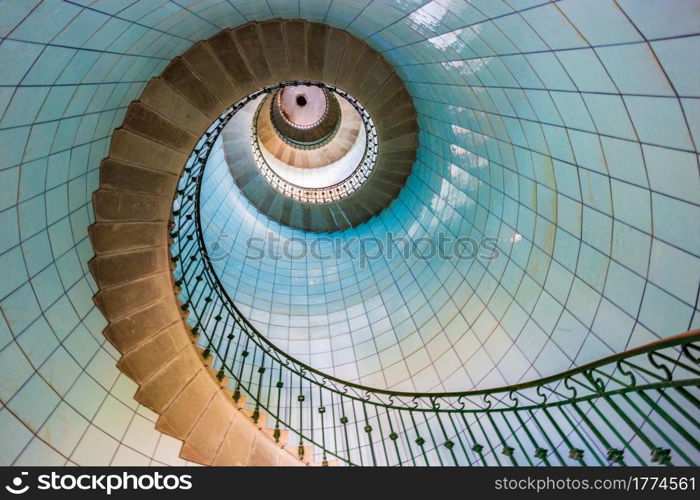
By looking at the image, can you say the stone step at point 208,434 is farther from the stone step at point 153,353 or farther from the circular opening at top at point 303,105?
the circular opening at top at point 303,105

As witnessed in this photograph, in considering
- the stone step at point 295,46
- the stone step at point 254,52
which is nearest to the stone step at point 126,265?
the stone step at point 254,52

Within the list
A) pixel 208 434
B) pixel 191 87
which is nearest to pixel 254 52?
pixel 191 87

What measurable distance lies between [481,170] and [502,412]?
3.30 m

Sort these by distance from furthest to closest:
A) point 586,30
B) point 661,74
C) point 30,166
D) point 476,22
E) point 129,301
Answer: point 129,301
point 476,22
point 30,166
point 586,30
point 661,74

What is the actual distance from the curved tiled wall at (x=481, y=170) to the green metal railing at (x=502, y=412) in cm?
38

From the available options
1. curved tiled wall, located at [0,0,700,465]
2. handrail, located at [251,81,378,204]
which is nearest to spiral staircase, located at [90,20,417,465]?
curved tiled wall, located at [0,0,700,465]

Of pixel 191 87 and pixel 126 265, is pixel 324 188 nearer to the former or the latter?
pixel 191 87

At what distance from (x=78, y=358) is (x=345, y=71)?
5.25 metres

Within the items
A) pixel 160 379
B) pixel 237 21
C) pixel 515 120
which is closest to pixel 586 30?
Answer: pixel 515 120

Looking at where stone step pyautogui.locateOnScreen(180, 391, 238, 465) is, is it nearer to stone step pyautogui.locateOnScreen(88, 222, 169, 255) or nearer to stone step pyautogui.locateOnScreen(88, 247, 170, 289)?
stone step pyautogui.locateOnScreen(88, 247, 170, 289)

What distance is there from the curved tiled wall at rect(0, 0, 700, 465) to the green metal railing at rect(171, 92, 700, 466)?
0.38 metres
